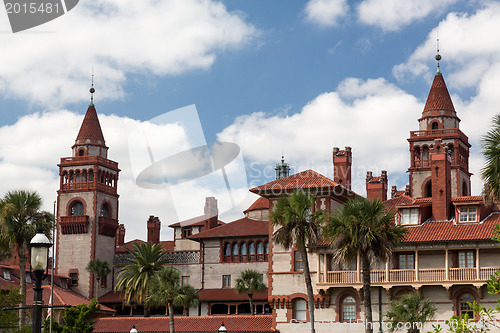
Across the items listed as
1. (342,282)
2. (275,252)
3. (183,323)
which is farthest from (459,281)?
(183,323)

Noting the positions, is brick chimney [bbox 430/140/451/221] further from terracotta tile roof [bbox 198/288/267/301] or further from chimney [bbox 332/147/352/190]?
terracotta tile roof [bbox 198/288/267/301]

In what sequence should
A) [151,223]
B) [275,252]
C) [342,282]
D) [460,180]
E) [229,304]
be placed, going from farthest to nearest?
[151,223] < [460,180] < [229,304] < [275,252] < [342,282]

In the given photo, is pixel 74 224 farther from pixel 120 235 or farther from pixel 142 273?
pixel 142 273

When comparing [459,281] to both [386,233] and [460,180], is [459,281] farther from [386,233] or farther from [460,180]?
[460,180]

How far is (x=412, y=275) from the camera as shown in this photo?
54.4m

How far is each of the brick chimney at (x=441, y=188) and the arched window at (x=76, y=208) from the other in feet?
157

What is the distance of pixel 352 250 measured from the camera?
45875 millimetres

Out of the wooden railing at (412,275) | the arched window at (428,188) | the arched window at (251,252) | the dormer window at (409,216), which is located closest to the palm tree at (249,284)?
the arched window at (251,252)

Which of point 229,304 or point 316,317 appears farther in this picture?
point 229,304

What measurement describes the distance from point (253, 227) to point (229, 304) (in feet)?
26.8

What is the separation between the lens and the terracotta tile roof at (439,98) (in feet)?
293

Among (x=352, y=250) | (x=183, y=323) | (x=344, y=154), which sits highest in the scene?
(x=344, y=154)

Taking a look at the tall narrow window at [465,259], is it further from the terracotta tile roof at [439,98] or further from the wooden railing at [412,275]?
the terracotta tile roof at [439,98]

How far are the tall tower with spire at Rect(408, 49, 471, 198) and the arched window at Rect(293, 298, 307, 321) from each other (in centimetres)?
3214
